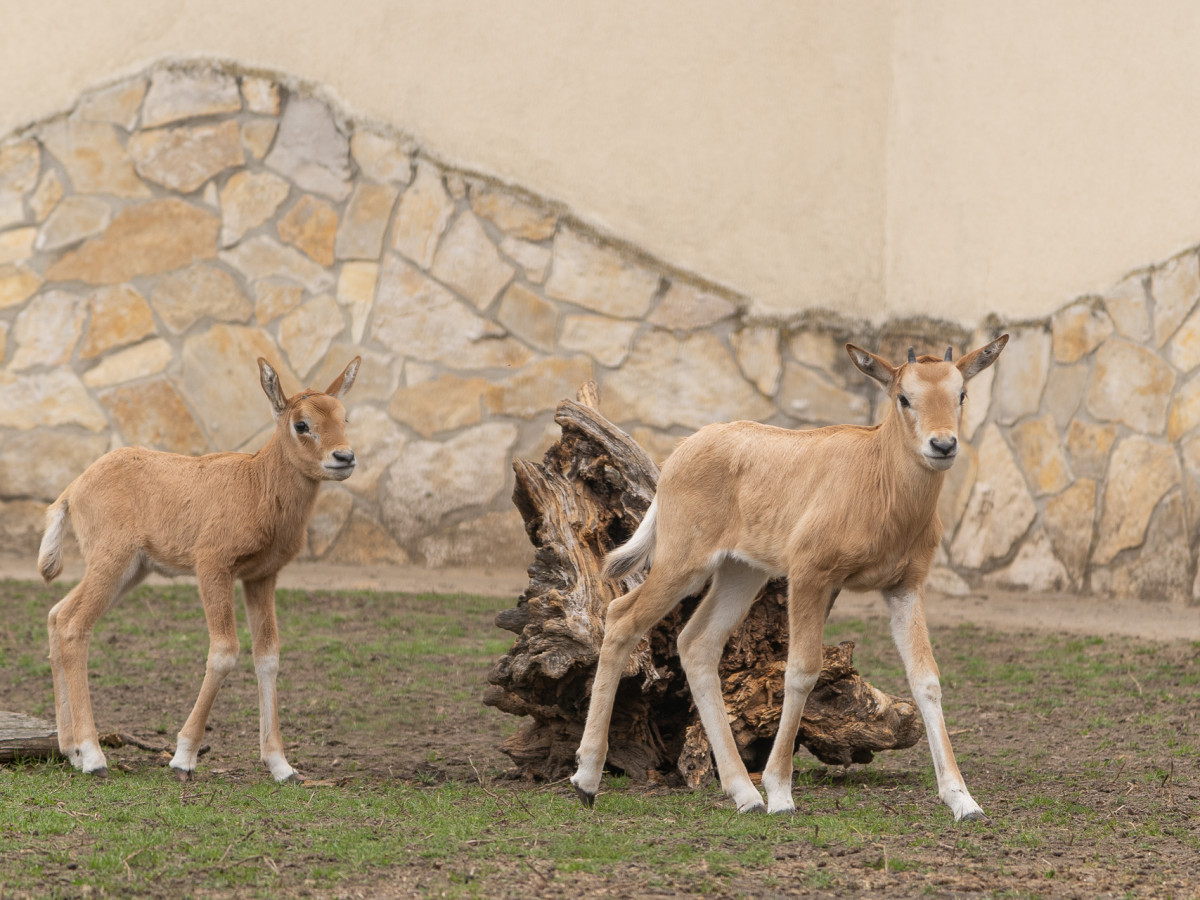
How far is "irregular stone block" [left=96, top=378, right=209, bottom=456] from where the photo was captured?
38.0 ft

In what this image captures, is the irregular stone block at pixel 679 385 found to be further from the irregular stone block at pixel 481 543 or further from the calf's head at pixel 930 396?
the calf's head at pixel 930 396

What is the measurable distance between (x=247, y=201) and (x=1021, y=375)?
6.71 m

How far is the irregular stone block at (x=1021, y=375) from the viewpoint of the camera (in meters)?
10.8

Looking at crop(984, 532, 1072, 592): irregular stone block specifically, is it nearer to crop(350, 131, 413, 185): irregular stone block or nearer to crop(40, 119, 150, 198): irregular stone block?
crop(350, 131, 413, 185): irregular stone block

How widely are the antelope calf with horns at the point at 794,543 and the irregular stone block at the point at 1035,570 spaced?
5.53m

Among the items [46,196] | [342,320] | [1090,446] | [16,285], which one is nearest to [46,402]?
[16,285]

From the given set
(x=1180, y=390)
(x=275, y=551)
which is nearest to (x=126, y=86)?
(x=275, y=551)

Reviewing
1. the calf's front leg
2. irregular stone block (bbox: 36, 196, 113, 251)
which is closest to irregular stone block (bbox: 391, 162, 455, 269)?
irregular stone block (bbox: 36, 196, 113, 251)

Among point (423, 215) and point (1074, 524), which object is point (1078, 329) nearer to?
point (1074, 524)

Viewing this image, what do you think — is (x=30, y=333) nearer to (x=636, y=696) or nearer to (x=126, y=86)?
(x=126, y=86)

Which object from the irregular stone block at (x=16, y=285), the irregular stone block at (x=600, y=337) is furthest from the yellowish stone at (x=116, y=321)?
the irregular stone block at (x=600, y=337)

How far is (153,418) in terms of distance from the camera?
11602mm

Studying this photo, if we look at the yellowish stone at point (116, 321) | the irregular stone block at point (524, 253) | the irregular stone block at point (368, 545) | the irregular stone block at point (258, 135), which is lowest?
the irregular stone block at point (368, 545)

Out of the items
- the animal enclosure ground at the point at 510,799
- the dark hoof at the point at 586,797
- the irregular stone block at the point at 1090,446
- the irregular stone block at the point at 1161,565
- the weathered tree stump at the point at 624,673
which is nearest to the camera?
the animal enclosure ground at the point at 510,799
